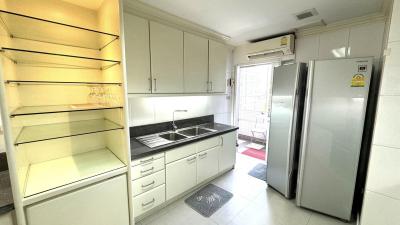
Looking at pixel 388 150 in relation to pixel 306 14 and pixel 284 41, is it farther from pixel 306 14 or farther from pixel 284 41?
pixel 284 41

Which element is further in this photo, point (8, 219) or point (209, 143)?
point (209, 143)

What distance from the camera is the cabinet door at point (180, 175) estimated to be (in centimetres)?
206

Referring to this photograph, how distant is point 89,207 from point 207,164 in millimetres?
1547

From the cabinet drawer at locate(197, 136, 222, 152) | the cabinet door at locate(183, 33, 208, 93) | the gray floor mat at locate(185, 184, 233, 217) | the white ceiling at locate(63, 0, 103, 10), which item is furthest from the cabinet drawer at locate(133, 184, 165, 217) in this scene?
the white ceiling at locate(63, 0, 103, 10)

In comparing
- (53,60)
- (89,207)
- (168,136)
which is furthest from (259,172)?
(53,60)

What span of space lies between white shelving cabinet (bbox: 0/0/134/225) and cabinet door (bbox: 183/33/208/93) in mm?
1050

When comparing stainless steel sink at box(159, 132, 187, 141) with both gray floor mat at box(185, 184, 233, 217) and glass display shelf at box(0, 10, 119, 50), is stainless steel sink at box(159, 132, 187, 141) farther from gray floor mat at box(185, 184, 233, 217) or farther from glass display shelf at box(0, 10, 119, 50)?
glass display shelf at box(0, 10, 119, 50)

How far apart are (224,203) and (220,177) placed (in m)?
0.63

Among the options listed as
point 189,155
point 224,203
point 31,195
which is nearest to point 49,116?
point 31,195

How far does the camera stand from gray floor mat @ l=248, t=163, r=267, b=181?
9.34 feet

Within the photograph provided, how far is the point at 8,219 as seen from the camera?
978 millimetres

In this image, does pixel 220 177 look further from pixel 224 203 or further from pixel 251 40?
pixel 251 40

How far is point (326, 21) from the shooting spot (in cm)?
227

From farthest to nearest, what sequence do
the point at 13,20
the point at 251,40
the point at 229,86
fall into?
the point at 229,86, the point at 251,40, the point at 13,20
